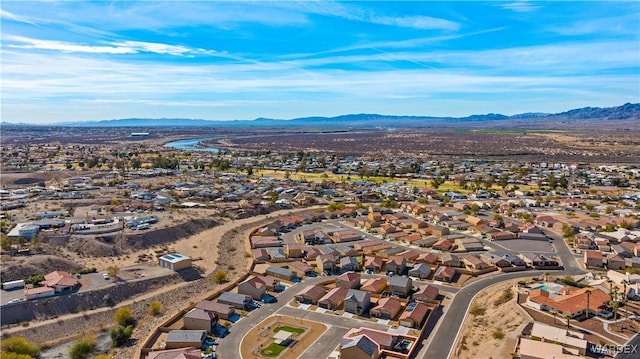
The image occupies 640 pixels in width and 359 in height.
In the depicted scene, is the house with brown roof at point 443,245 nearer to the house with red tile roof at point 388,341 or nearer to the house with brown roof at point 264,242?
the house with brown roof at point 264,242

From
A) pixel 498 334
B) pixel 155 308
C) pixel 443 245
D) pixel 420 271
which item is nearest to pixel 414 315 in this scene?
pixel 498 334

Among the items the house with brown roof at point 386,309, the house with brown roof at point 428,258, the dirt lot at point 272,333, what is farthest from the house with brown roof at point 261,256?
the house with brown roof at point 386,309

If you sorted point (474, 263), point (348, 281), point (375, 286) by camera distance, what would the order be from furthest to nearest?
1. point (474, 263)
2. point (348, 281)
3. point (375, 286)

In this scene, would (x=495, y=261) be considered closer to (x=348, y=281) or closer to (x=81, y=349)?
(x=348, y=281)

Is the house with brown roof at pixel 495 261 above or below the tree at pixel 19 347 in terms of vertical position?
above

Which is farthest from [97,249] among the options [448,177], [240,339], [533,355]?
[448,177]

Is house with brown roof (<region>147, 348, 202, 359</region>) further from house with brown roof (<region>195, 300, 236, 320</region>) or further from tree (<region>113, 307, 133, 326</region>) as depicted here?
tree (<region>113, 307, 133, 326</region>)
